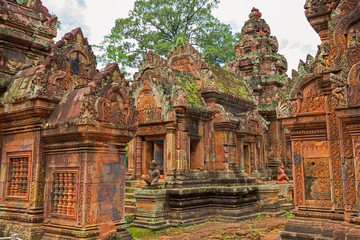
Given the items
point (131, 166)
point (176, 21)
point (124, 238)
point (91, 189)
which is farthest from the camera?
point (176, 21)

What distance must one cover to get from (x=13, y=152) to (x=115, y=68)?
2627mm

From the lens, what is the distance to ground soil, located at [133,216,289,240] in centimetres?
885

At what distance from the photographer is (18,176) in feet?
21.2

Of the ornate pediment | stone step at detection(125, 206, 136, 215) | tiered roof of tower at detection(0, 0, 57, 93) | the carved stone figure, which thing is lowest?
stone step at detection(125, 206, 136, 215)

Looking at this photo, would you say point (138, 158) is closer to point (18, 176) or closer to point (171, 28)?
point (18, 176)

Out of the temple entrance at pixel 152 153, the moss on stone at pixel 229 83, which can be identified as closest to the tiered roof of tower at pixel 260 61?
the moss on stone at pixel 229 83

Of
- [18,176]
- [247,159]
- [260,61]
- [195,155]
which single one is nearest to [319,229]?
[18,176]

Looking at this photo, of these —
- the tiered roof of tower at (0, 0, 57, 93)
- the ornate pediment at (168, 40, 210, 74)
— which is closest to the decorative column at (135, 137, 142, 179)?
the ornate pediment at (168, 40, 210, 74)

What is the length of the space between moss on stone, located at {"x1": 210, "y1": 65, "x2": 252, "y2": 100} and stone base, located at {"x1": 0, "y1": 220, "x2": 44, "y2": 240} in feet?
31.9

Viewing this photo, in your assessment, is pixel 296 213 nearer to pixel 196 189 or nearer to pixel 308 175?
pixel 308 175

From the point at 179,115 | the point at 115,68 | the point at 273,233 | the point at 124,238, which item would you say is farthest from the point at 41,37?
the point at 273,233

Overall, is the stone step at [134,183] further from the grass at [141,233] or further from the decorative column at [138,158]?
the grass at [141,233]

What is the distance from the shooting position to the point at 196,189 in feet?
36.7

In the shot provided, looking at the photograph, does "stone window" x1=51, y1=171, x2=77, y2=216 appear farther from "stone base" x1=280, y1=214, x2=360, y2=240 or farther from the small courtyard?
"stone base" x1=280, y1=214, x2=360, y2=240
